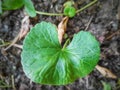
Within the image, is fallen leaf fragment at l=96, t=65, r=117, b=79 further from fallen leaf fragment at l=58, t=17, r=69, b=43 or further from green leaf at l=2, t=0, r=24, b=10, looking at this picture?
green leaf at l=2, t=0, r=24, b=10

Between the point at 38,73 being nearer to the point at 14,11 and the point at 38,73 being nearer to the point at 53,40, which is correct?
the point at 53,40

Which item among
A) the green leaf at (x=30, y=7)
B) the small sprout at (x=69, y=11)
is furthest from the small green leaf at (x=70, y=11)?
the green leaf at (x=30, y=7)

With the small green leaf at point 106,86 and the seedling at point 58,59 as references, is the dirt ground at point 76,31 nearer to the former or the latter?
the small green leaf at point 106,86

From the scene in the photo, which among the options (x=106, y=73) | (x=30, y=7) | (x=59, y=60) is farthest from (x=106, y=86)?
(x=30, y=7)

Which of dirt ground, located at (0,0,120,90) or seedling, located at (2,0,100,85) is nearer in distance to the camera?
Result: seedling, located at (2,0,100,85)

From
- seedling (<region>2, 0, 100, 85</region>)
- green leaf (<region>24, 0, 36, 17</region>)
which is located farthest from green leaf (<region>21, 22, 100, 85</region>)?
green leaf (<region>24, 0, 36, 17</region>)

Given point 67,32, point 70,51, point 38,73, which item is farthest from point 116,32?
point 38,73

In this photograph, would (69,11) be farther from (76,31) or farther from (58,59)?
(58,59)
